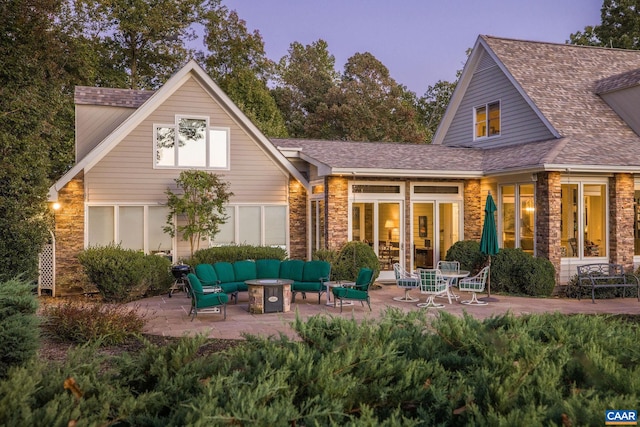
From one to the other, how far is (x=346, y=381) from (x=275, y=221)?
13939 mm

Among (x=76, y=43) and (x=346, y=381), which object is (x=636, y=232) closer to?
(x=346, y=381)

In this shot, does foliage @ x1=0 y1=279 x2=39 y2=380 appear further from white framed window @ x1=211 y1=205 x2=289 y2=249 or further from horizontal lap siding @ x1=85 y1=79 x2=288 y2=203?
white framed window @ x1=211 y1=205 x2=289 y2=249

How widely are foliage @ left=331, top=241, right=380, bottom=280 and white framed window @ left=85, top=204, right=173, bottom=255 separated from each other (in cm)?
506

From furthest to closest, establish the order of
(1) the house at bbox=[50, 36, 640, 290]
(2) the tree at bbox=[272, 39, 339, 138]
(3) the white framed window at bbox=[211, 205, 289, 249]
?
1. (2) the tree at bbox=[272, 39, 339, 138]
2. (3) the white framed window at bbox=[211, 205, 289, 249]
3. (1) the house at bbox=[50, 36, 640, 290]

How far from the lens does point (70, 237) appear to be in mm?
15352

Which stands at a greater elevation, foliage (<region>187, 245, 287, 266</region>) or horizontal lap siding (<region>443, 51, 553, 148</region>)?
horizontal lap siding (<region>443, 51, 553, 148</region>)

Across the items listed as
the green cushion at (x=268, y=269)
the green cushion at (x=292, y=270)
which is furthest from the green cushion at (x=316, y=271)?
the green cushion at (x=268, y=269)

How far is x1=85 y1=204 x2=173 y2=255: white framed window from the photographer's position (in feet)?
51.3

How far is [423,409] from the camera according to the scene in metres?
3.71

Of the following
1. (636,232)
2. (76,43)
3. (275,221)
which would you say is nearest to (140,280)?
(275,221)

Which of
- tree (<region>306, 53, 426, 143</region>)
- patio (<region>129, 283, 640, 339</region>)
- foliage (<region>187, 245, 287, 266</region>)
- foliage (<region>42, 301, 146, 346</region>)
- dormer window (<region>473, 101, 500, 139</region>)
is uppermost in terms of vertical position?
tree (<region>306, 53, 426, 143</region>)

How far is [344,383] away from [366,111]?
32.1 m

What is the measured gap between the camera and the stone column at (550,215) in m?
14.5

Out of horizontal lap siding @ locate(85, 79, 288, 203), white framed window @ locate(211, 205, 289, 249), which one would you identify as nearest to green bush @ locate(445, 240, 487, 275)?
white framed window @ locate(211, 205, 289, 249)
